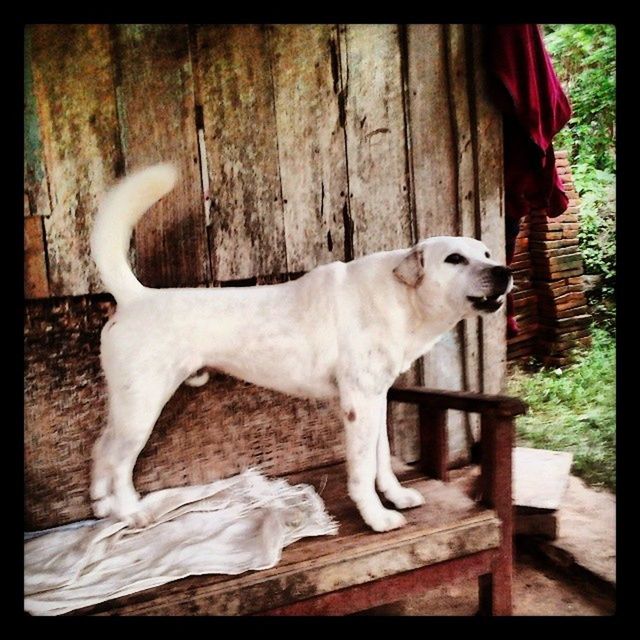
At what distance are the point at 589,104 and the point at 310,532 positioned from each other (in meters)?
1.63

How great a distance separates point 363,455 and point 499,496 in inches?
16.1

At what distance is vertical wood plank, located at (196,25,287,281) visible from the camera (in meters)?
1.68

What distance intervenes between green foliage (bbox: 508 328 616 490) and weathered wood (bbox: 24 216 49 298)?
1.74m

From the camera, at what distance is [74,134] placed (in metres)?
1.57

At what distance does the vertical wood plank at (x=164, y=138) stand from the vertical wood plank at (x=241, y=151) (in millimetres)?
47

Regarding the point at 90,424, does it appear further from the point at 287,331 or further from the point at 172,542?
the point at 287,331

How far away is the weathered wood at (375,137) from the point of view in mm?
1796

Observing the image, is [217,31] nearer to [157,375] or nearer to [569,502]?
[157,375]

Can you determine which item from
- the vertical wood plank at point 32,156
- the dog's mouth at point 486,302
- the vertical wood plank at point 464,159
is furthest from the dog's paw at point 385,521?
the vertical wood plank at point 32,156

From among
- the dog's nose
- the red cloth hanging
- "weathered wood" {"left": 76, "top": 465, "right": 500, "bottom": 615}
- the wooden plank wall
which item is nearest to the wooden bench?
"weathered wood" {"left": 76, "top": 465, "right": 500, "bottom": 615}

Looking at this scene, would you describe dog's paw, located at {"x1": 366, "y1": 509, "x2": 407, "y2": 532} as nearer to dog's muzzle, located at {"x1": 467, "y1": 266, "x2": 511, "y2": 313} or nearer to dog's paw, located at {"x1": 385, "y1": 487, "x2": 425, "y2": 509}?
dog's paw, located at {"x1": 385, "y1": 487, "x2": 425, "y2": 509}
